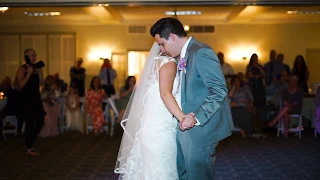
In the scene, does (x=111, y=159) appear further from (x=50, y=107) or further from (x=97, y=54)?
(x=97, y=54)

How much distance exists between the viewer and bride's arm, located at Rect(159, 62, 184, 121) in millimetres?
3287

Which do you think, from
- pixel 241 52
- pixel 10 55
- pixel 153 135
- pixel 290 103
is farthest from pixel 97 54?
pixel 153 135

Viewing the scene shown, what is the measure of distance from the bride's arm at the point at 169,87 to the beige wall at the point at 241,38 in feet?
38.7

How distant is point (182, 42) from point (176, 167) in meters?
0.97

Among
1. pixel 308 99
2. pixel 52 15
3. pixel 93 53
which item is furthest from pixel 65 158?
pixel 93 53

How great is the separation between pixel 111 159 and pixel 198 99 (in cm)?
372

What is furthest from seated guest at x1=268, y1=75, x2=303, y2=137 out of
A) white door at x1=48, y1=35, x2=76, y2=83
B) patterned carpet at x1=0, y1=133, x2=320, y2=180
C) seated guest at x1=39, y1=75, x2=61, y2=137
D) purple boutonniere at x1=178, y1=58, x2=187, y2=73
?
white door at x1=48, y1=35, x2=76, y2=83

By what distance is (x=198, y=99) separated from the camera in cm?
324

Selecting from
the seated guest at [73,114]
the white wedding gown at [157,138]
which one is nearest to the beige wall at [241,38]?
the seated guest at [73,114]

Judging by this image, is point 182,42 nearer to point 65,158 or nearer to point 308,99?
point 65,158

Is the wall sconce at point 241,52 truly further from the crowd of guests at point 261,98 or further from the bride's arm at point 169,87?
the bride's arm at point 169,87

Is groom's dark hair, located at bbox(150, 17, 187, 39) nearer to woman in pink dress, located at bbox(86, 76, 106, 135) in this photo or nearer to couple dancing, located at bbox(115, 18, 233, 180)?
couple dancing, located at bbox(115, 18, 233, 180)

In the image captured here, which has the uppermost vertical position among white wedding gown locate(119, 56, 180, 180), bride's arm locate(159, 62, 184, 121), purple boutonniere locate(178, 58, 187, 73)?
purple boutonniere locate(178, 58, 187, 73)

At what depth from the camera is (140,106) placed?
12.7 feet
